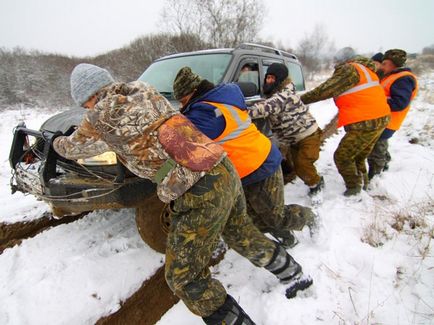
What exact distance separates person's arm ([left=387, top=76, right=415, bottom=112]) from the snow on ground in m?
1.26

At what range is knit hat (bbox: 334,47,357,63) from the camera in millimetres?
3762

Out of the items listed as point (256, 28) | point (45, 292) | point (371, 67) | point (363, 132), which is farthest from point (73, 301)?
point (256, 28)

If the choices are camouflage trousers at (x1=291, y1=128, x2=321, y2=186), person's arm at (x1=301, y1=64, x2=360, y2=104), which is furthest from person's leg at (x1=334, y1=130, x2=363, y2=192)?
person's arm at (x1=301, y1=64, x2=360, y2=104)

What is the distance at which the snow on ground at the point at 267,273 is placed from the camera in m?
2.11

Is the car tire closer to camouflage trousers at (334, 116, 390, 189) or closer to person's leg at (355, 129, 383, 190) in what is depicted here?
camouflage trousers at (334, 116, 390, 189)

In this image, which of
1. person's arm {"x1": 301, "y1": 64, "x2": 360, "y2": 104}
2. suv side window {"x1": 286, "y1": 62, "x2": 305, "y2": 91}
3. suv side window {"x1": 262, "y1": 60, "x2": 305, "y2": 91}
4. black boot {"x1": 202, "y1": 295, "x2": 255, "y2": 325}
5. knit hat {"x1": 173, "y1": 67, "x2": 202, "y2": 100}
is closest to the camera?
black boot {"x1": 202, "y1": 295, "x2": 255, "y2": 325}

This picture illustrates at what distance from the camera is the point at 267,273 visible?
256 centimetres

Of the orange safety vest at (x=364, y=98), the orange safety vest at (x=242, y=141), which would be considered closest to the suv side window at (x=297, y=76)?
the orange safety vest at (x=364, y=98)

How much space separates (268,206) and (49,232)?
233cm

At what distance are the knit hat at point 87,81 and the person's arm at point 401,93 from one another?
3.70 m

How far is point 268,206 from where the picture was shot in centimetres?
252

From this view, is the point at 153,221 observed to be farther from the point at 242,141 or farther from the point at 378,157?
the point at 378,157

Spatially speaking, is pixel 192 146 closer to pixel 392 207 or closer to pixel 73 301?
pixel 73 301

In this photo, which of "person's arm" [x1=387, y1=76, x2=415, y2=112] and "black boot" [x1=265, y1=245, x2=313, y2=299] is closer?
"black boot" [x1=265, y1=245, x2=313, y2=299]
